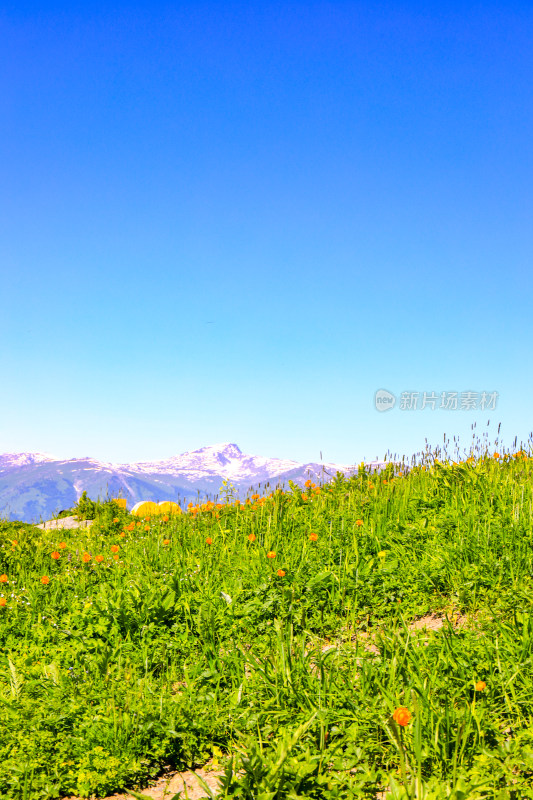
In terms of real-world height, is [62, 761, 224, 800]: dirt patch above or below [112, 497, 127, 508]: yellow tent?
below

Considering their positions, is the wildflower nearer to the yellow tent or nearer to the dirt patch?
the dirt patch

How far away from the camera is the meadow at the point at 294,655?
9.77 feet

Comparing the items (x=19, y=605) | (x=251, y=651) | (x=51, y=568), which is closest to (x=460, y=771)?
(x=251, y=651)

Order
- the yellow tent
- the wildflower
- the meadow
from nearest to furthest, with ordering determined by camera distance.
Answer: the wildflower < the meadow < the yellow tent

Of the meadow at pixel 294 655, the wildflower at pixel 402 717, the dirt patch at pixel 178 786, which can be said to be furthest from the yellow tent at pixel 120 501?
the wildflower at pixel 402 717

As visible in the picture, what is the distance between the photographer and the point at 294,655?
3885 millimetres

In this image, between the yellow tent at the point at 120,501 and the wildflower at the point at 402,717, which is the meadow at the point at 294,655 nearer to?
the wildflower at the point at 402,717

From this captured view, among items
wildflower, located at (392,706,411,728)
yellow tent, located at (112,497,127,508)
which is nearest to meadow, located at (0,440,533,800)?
wildflower, located at (392,706,411,728)

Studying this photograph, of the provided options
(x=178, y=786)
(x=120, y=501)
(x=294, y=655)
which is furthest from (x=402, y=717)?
(x=120, y=501)

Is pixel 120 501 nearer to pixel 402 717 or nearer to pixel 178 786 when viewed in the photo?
pixel 178 786

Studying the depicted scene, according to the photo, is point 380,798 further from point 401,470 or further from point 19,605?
point 401,470

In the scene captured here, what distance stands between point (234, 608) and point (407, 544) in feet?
6.07

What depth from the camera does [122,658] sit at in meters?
4.27

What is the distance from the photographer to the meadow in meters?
2.98
